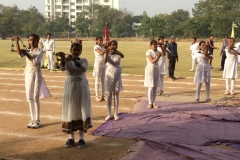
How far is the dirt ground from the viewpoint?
17.3 ft

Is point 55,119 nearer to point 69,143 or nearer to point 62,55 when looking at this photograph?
point 69,143

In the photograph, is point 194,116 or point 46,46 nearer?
point 194,116

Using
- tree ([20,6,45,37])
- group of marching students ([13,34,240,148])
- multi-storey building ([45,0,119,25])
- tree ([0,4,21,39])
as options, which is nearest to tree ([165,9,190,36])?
tree ([20,6,45,37])

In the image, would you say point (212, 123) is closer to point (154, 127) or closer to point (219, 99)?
point (154, 127)

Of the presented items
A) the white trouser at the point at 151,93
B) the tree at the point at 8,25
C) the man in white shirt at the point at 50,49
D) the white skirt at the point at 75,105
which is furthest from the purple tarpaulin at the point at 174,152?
the tree at the point at 8,25

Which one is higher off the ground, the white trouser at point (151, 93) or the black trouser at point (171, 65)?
the black trouser at point (171, 65)

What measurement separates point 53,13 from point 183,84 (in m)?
108

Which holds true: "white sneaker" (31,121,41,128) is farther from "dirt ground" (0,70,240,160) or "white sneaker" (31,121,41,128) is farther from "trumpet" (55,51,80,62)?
"trumpet" (55,51,80,62)

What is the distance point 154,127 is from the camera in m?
6.50

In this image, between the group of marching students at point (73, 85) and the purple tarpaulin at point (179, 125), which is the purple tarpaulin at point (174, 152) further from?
the group of marching students at point (73, 85)

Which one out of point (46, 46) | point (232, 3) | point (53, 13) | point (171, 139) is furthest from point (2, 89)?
point (53, 13)

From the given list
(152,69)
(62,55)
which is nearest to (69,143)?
(62,55)

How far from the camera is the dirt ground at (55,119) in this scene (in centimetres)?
526

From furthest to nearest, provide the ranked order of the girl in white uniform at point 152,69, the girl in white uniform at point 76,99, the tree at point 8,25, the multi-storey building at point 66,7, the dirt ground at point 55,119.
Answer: the multi-storey building at point 66,7 < the tree at point 8,25 < the girl in white uniform at point 152,69 < the girl in white uniform at point 76,99 < the dirt ground at point 55,119
